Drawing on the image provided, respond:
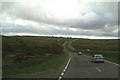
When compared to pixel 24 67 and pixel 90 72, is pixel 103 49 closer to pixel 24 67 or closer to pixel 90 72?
pixel 24 67

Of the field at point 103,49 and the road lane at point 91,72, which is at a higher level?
the road lane at point 91,72

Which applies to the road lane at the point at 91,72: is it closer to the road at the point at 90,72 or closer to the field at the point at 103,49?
the road at the point at 90,72

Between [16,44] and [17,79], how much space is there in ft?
90.2

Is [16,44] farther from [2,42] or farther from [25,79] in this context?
[25,79]

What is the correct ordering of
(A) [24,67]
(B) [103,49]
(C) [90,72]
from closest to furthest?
1. (C) [90,72]
2. (A) [24,67]
3. (B) [103,49]

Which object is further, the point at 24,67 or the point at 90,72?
the point at 24,67

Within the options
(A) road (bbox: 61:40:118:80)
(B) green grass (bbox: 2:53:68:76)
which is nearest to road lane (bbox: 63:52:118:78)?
(A) road (bbox: 61:40:118:80)

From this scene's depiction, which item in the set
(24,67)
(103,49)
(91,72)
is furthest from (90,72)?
(103,49)

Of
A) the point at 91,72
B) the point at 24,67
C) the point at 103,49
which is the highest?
the point at 91,72

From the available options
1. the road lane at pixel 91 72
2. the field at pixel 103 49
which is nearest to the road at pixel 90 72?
the road lane at pixel 91 72

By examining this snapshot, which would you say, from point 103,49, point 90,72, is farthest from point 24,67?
point 103,49

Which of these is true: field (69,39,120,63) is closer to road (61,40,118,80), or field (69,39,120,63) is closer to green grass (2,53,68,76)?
road (61,40,118,80)

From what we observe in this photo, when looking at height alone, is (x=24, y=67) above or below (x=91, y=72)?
below

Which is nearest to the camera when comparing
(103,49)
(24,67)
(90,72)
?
(90,72)
